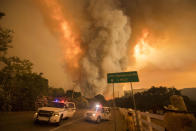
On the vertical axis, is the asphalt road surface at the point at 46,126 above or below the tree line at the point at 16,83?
below

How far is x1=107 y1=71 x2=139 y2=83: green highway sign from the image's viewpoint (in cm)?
627

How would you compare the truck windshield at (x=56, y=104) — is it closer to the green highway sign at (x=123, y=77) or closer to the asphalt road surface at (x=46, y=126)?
the asphalt road surface at (x=46, y=126)

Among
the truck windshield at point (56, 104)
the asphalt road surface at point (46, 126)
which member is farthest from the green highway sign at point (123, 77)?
the truck windshield at point (56, 104)

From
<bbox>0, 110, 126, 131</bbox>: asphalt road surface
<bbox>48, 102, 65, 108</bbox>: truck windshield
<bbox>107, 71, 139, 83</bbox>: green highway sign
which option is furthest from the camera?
<bbox>48, 102, 65, 108</bbox>: truck windshield

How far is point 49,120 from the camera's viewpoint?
6.48 m

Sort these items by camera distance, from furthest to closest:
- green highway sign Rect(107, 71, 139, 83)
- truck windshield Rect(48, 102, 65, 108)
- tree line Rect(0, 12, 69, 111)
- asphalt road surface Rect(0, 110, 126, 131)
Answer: tree line Rect(0, 12, 69, 111), truck windshield Rect(48, 102, 65, 108), green highway sign Rect(107, 71, 139, 83), asphalt road surface Rect(0, 110, 126, 131)

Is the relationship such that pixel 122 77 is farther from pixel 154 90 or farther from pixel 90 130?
pixel 154 90

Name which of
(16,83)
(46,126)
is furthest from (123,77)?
(16,83)

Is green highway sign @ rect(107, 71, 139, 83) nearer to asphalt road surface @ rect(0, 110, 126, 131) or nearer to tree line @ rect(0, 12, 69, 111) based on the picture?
asphalt road surface @ rect(0, 110, 126, 131)

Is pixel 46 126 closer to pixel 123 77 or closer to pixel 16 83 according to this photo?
pixel 123 77

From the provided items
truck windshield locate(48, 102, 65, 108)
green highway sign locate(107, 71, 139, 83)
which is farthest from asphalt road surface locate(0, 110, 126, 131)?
green highway sign locate(107, 71, 139, 83)

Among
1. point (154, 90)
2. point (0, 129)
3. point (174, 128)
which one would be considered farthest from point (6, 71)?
point (154, 90)

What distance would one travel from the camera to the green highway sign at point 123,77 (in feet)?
20.6

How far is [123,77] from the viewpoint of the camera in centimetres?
661
